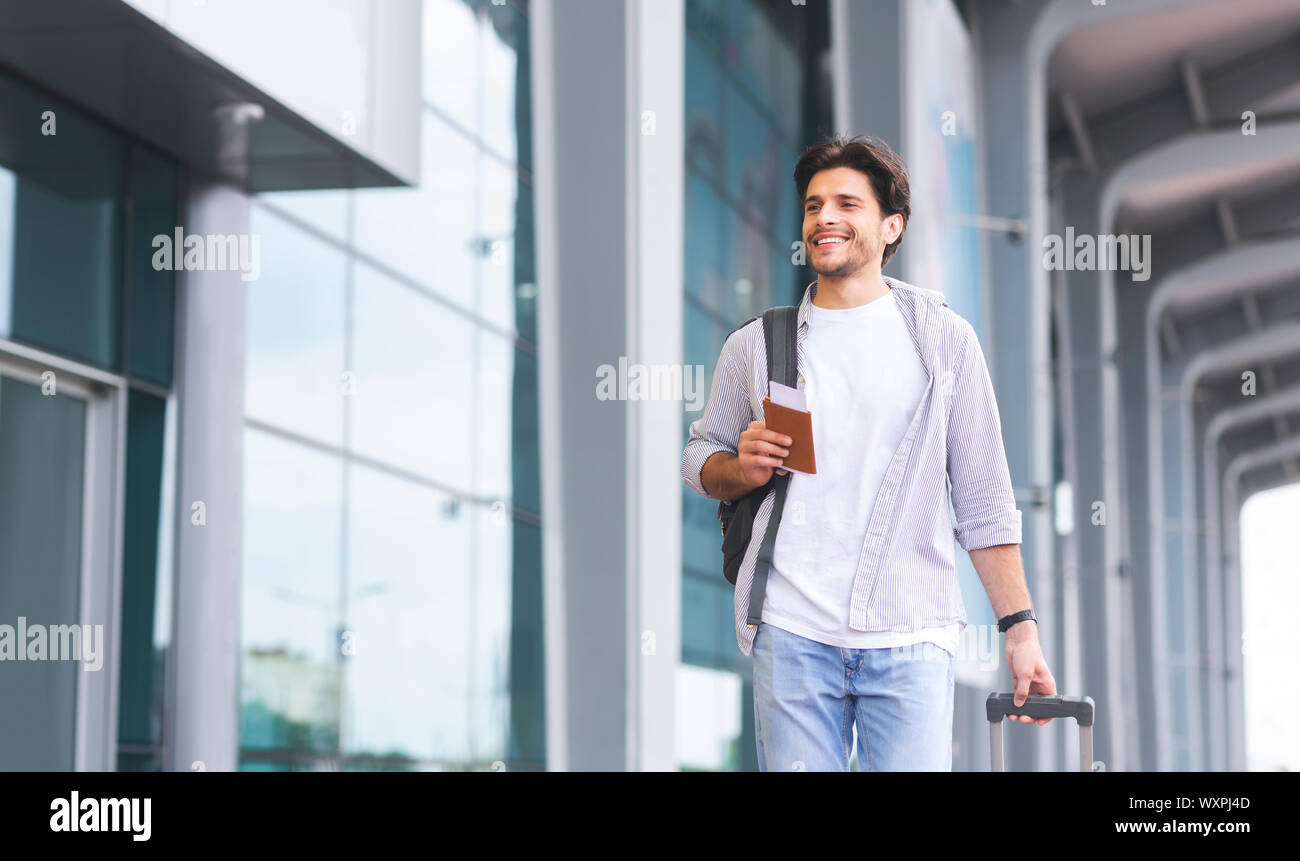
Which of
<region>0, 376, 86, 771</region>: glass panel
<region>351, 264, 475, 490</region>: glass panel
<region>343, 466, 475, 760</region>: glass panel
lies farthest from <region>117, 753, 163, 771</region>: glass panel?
<region>351, 264, 475, 490</region>: glass panel

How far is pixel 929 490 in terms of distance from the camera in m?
3.35

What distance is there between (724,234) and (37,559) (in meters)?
11.5

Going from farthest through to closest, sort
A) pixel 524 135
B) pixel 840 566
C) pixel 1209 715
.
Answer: pixel 1209 715, pixel 524 135, pixel 840 566

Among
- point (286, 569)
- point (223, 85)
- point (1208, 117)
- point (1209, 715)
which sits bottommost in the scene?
point (1209, 715)

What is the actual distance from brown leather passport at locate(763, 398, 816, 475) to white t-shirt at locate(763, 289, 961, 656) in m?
0.07

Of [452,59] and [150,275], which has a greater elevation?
[452,59]

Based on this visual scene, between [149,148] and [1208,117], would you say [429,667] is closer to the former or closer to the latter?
[149,148]

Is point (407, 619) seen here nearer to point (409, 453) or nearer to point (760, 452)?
point (409, 453)

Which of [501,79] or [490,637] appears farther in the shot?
[501,79]

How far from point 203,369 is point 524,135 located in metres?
5.66

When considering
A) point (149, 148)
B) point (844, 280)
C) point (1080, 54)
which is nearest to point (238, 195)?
point (149, 148)

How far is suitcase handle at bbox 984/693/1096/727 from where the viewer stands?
3.12 meters

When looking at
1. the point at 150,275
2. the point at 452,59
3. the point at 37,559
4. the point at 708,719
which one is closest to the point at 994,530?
the point at 37,559
